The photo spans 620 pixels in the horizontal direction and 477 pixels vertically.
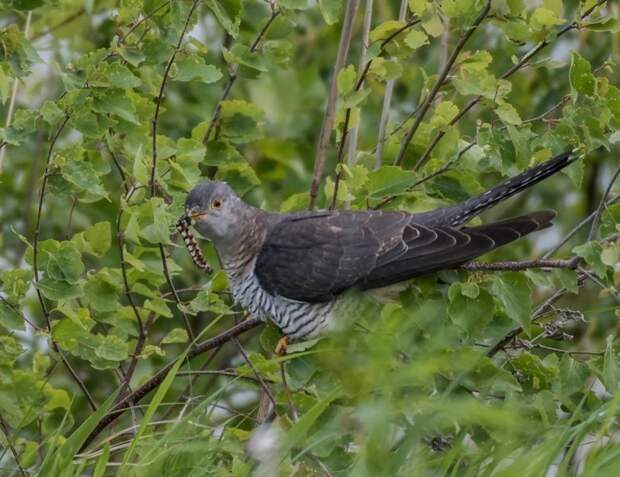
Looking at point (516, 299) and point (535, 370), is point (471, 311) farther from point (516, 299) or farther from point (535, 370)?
point (535, 370)

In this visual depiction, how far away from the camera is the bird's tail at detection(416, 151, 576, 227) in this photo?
3760mm

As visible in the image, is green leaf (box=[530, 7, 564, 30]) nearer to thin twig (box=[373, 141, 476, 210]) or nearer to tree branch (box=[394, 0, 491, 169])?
tree branch (box=[394, 0, 491, 169])

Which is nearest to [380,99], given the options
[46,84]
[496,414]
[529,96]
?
[529,96]

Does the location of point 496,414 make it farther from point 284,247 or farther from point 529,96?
Result: point 529,96

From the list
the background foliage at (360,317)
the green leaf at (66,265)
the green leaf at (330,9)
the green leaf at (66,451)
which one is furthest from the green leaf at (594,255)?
the green leaf at (66,265)

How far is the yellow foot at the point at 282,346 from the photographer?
13.2 ft

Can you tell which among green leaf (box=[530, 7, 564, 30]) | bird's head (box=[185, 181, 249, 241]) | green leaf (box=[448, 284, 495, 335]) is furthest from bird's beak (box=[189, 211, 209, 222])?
green leaf (box=[530, 7, 564, 30])

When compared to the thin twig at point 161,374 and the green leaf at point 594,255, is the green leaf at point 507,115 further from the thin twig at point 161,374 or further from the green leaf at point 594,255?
the thin twig at point 161,374

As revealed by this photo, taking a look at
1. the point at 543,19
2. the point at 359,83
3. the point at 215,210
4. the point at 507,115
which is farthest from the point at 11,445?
the point at 543,19

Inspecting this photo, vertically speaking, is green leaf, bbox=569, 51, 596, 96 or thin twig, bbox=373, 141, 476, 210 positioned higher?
green leaf, bbox=569, 51, 596, 96

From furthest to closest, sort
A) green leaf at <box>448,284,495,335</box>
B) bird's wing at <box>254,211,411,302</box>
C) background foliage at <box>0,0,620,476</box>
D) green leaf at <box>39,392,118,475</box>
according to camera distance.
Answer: bird's wing at <box>254,211,411,302</box>
green leaf at <box>448,284,495,335</box>
green leaf at <box>39,392,118,475</box>
background foliage at <box>0,0,620,476</box>

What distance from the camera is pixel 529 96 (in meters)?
7.24

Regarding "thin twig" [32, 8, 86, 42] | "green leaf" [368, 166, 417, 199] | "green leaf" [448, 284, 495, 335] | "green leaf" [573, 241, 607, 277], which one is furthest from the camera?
"thin twig" [32, 8, 86, 42]

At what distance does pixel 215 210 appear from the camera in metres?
4.32
